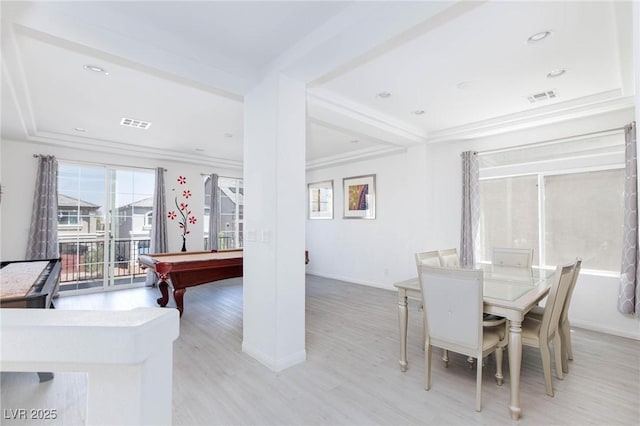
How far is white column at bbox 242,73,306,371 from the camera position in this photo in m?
2.76

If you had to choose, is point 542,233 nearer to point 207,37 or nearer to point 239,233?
point 207,37

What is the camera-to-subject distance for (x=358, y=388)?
242cm

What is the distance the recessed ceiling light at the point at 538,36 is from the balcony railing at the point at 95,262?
680 cm

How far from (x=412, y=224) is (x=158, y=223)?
4.85m

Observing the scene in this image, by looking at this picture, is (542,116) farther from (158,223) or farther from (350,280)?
(158,223)

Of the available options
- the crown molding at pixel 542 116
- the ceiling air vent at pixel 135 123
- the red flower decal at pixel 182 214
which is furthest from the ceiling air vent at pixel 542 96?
the red flower decal at pixel 182 214

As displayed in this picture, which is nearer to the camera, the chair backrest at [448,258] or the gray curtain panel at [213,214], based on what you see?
the chair backrest at [448,258]

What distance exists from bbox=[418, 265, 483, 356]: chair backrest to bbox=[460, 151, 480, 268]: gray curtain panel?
2.54m

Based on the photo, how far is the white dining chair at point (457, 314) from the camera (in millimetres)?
2148

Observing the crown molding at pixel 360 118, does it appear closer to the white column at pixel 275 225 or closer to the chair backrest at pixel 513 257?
the white column at pixel 275 225

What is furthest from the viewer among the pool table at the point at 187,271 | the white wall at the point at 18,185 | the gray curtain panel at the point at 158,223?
the gray curtain panel at the point at 158,223

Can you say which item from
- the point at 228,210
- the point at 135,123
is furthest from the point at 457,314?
the point at 228,210

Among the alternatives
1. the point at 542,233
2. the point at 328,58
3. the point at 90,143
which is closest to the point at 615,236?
the point at 542,233

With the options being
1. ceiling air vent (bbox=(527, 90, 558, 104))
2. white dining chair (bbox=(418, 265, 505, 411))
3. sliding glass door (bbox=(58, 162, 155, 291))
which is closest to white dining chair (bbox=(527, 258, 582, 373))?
white dining chair (bbox=(418, 265, 505, 411))
